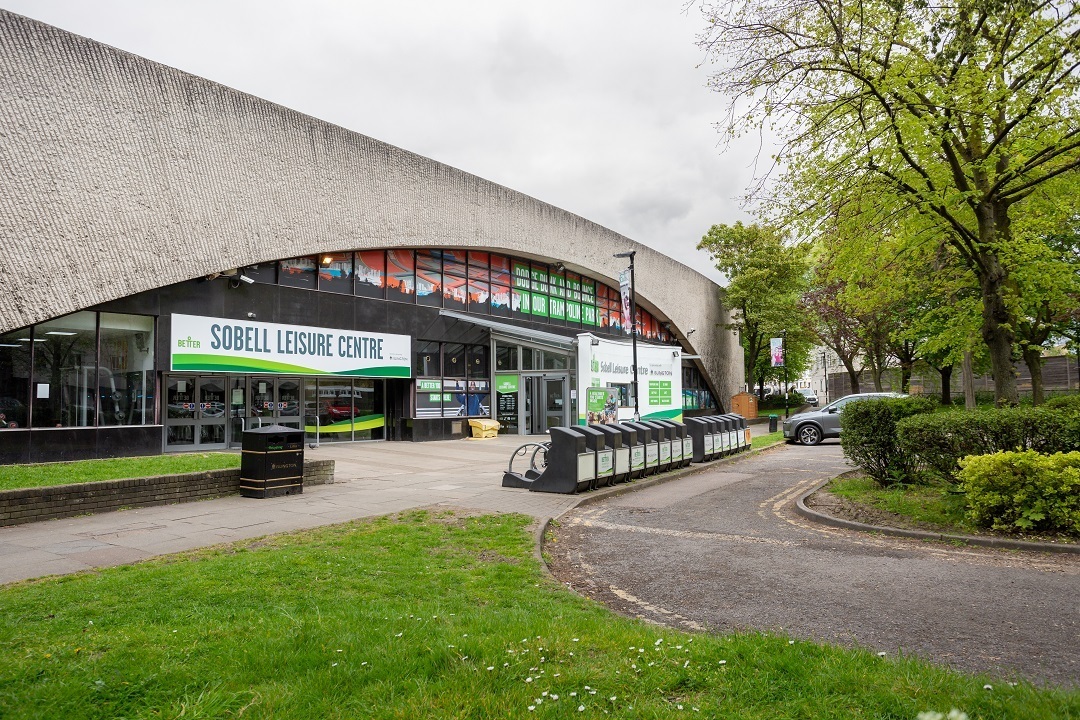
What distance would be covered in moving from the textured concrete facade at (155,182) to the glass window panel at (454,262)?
1.20 metres

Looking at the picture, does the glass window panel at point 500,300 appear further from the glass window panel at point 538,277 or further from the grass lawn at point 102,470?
the grass lawn at point 102,470

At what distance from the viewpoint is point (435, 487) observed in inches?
502

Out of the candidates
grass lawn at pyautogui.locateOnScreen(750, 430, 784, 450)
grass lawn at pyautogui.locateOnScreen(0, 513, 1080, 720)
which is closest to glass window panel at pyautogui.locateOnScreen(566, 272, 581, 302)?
grass lawn at pyautogui.locateOnScreen(750, 430, 784, 450)

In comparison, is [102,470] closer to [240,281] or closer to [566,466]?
[566,466]

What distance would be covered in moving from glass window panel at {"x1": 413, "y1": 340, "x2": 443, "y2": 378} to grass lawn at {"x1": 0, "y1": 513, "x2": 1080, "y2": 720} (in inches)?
830

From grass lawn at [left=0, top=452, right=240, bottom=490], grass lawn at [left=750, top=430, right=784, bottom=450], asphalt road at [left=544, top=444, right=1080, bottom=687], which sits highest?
grass lawn at [left=0, top=452, right=240, bottom=490]

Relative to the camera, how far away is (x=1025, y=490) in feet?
24.8

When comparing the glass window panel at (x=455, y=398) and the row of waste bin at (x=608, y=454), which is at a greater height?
the glass window panel at (x=455, y=398)

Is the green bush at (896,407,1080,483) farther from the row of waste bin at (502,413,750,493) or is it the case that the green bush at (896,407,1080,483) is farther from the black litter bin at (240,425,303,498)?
the black litter bin at (240,425,303,498)

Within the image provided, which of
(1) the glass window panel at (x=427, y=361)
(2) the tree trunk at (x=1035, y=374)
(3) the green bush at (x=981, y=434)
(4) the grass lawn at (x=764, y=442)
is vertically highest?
(1) the glass window panel at (x=427, y=361)

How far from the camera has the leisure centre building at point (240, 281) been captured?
1622 cm

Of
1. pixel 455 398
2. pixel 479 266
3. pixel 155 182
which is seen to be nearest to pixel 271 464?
pixel 155 182

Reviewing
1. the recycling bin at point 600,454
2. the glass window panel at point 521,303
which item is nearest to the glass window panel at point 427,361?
the glass window panel at point 521,303

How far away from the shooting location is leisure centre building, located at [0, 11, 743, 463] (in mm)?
16219
